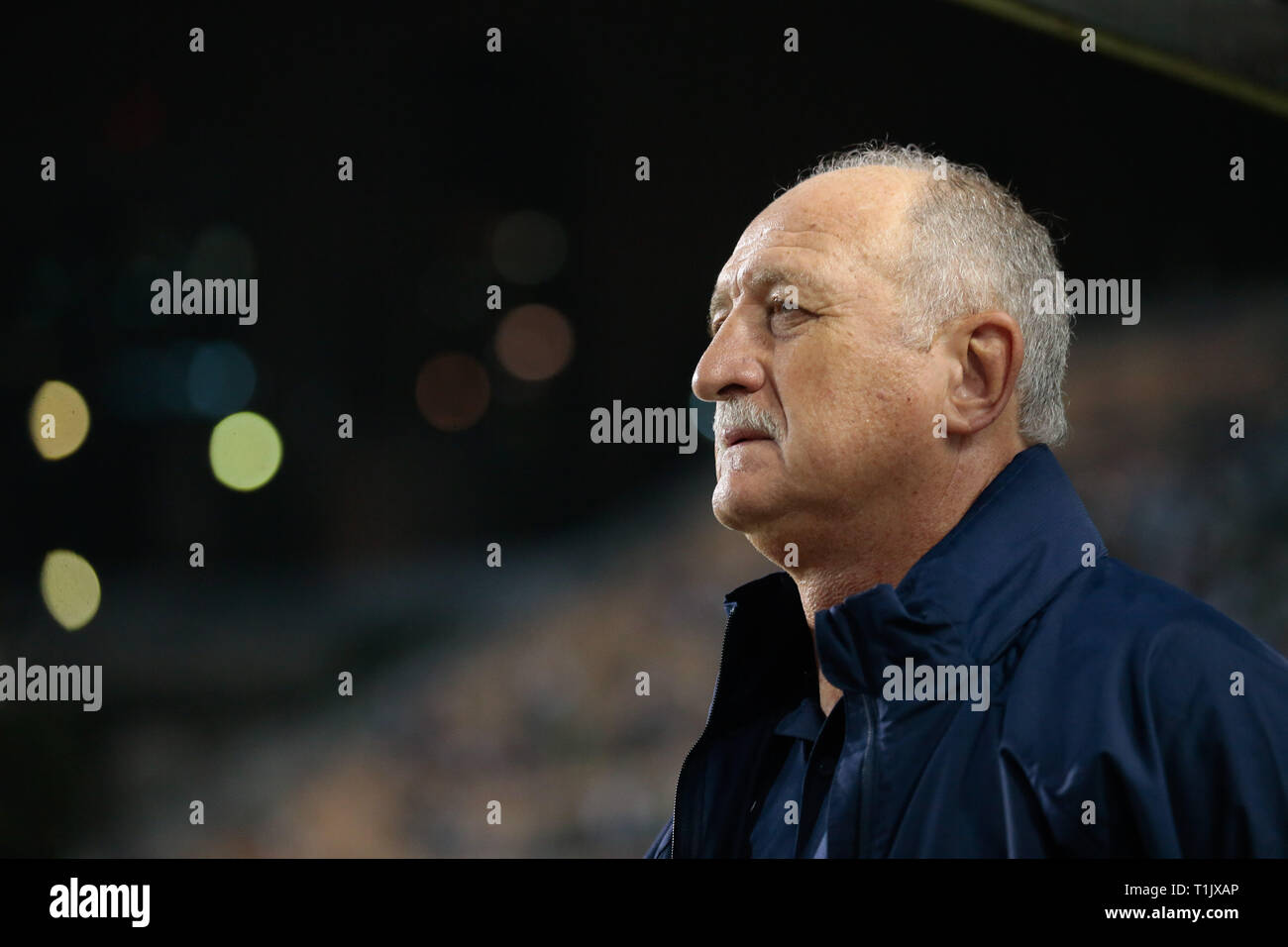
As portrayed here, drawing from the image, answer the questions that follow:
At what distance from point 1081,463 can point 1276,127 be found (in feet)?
3.27

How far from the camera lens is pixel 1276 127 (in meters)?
Result: 3.23

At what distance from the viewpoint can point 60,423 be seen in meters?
3.65

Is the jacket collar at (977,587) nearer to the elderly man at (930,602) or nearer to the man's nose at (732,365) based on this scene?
the elderly man at (930,602)

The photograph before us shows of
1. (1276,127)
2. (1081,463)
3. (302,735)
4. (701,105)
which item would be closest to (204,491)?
(302,735)

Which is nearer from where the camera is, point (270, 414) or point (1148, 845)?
point (1148, 845)

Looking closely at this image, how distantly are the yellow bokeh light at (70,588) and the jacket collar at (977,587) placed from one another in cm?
304

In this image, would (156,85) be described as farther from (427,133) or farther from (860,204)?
(860,204)

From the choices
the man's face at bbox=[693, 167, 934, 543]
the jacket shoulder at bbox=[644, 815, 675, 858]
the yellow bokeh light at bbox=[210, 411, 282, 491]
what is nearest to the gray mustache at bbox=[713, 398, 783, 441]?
the man's face at bbox=[693, 167, 934, 543]

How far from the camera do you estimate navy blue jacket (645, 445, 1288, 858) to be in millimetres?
982

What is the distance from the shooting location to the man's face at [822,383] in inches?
50.2

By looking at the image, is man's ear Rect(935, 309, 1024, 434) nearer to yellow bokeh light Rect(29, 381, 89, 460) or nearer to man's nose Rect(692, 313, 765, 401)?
man's nose Rect(692, 313, 765, 401)
